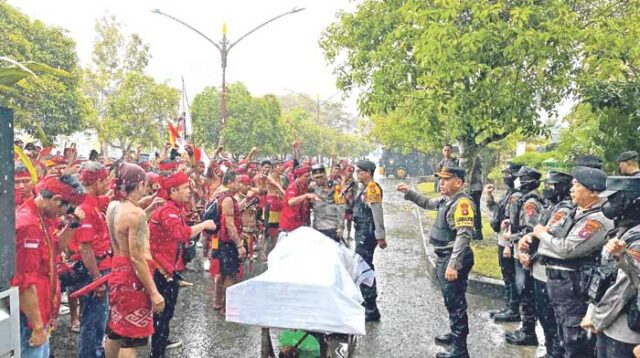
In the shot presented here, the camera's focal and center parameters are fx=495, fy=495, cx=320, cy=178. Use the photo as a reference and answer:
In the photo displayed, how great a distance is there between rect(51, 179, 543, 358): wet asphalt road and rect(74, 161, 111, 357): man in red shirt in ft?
2.85

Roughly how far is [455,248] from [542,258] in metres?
0.82

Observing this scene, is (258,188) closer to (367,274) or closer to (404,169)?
(367,274)

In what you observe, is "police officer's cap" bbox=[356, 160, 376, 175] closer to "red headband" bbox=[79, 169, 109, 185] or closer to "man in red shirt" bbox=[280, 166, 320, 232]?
"man in red shirt" bbox=[280, 166, 320, 232]

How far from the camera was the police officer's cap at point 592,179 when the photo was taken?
3.98m

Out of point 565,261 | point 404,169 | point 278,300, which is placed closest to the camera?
point 278,300

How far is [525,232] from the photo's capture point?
19.2 feet

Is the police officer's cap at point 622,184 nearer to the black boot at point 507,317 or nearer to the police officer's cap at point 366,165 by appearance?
the police officer's cap at point 366,165

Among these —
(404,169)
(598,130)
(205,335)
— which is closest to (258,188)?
(205,335)

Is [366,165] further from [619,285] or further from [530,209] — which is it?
[619,285]

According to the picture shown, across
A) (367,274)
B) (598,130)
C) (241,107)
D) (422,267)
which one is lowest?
(422,267)

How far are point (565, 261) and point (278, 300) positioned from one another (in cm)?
251

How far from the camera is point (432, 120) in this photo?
10016 millimetres

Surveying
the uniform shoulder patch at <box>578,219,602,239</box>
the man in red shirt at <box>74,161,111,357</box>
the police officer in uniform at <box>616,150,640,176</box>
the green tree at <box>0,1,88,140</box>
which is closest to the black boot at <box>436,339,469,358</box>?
the uniform shoulder patch at <box>578,219,602,239</box>

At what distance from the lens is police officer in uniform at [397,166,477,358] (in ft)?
16.4
